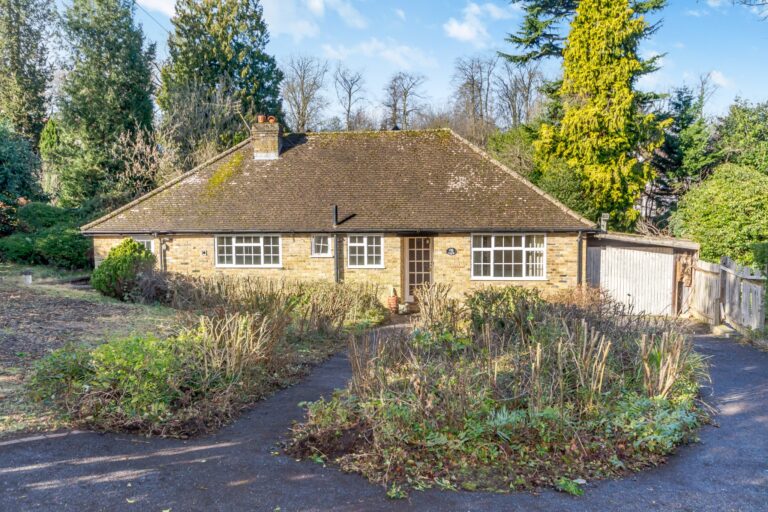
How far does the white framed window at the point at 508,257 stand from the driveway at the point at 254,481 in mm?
10077

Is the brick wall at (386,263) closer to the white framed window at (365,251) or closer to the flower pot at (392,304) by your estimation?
the white framed window at (365,251)

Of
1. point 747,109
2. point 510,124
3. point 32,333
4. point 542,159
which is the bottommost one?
point 32,333

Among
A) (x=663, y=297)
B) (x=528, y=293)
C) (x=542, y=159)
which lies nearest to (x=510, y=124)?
(x=542, y=159)

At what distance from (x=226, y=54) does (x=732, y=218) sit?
88.0ft

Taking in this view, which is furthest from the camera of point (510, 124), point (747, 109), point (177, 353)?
point (510, 124)

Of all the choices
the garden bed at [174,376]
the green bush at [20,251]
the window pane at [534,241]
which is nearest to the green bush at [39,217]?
the green bush at [20,251]

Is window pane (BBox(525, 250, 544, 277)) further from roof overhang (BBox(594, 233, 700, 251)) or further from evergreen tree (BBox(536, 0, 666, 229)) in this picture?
evergreen tree (BBox(536, 0, 666, 229))

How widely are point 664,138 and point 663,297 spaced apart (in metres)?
10.7

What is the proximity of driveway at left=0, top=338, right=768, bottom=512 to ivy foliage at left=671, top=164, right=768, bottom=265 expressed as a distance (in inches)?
477

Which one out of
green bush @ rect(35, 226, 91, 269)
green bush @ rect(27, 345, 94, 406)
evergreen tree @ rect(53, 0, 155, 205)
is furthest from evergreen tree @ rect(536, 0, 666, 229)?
evergreen tree @ rect(53, 0, 155, 205)

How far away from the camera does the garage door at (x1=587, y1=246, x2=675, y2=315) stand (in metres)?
15.7

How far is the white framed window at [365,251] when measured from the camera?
1622cm

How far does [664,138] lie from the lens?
23281mm

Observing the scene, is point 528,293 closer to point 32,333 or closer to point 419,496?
point 419,496
